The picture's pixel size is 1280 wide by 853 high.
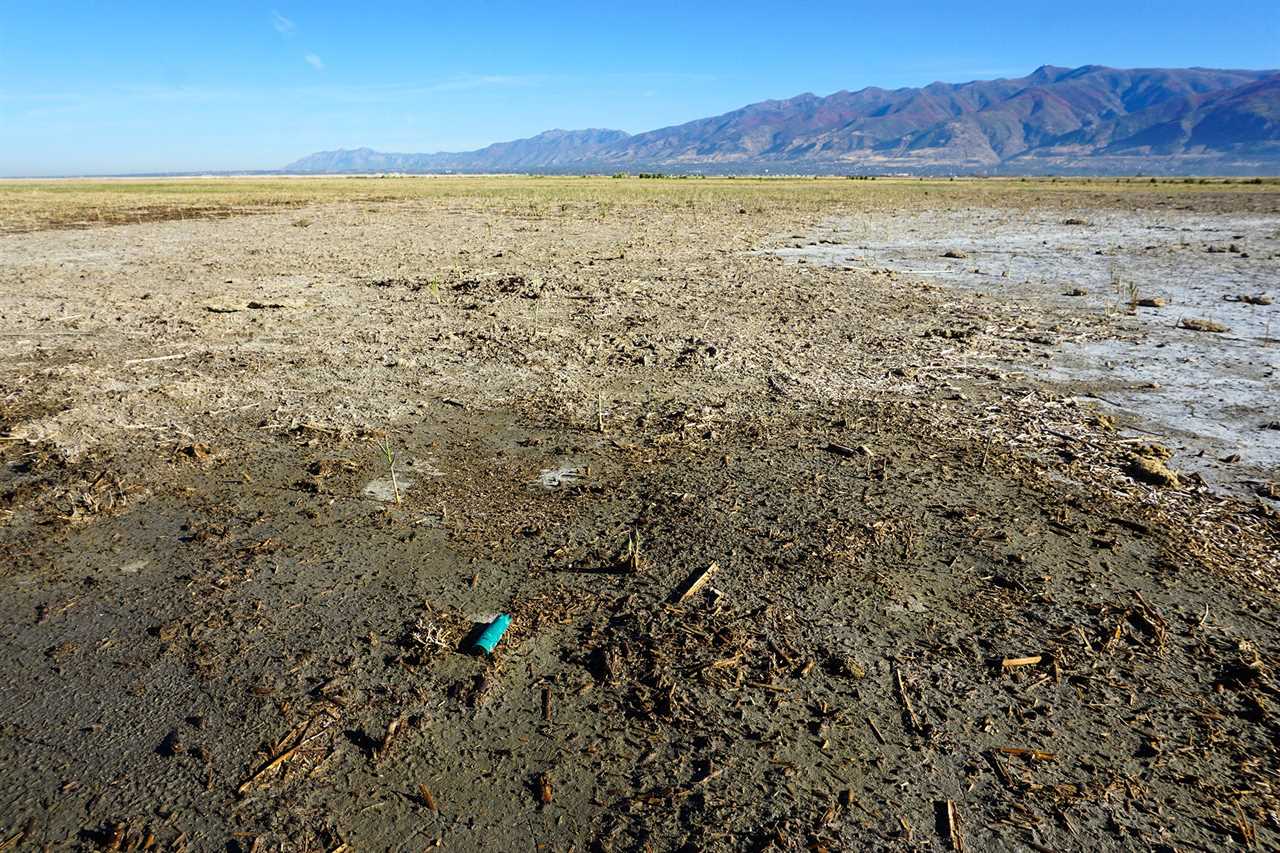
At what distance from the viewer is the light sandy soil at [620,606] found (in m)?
2.28

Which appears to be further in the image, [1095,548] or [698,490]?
[698,490]

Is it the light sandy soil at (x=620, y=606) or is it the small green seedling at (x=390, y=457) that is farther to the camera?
the small green seedling at (x=390, y=457)

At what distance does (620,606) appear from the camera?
10.9ft

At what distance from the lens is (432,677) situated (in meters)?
2.85

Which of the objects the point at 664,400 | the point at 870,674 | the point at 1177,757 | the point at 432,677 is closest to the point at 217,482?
the point at 432,677

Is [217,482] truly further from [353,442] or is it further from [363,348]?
[363,348]

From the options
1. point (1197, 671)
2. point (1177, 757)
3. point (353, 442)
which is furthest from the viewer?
point (353, 442)

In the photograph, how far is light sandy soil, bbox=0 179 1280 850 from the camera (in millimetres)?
2281

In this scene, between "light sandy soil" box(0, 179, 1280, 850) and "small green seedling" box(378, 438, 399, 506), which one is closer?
"light sandy soil" box(0, 179, 1280, 850)

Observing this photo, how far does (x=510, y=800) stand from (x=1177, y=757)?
7.24 ft

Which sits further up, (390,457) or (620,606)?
(390,457)

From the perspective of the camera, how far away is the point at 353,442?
5227 mm

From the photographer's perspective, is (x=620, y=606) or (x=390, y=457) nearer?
(x=620, y=606)

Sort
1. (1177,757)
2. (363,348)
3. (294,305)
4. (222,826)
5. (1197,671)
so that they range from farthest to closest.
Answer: (294,305)
(363,348)
(1197,671)
(1177,757)
(222,826)
